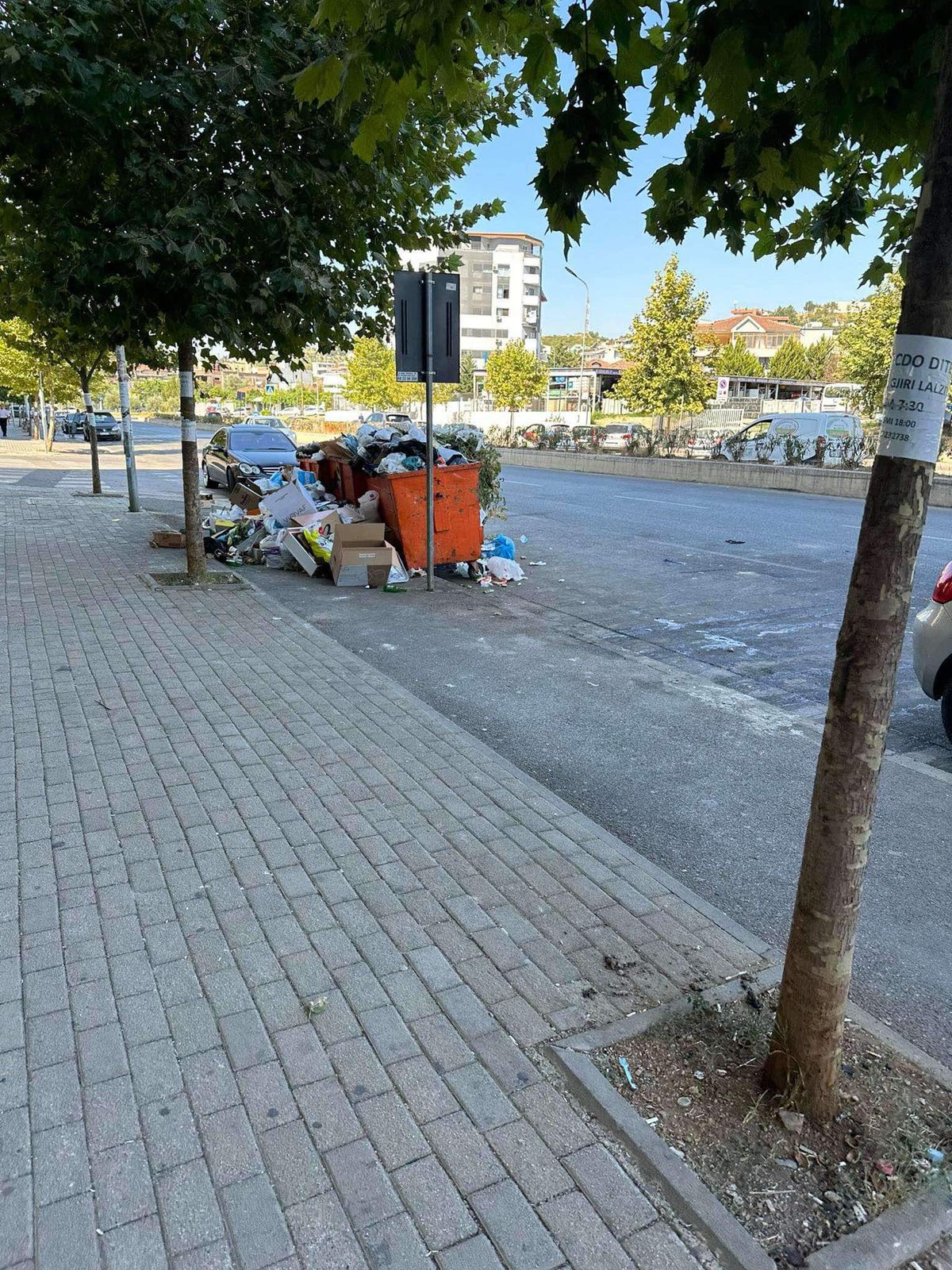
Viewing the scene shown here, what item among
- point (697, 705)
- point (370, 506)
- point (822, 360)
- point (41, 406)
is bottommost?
point (697, 705)

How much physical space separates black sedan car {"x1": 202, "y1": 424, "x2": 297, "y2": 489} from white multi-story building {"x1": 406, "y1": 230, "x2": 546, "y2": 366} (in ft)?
268

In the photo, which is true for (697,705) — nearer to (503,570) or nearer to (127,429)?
(503,570)

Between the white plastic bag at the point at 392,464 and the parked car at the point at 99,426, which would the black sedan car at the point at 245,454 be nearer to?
the white plastic bag at the point at 392,464

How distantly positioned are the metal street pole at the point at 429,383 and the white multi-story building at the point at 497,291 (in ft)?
310

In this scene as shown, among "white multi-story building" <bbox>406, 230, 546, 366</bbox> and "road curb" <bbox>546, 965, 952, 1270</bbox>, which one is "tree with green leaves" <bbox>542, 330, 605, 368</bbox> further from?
"road curb" <bbox>546, 965, 952, 1270</bbox>

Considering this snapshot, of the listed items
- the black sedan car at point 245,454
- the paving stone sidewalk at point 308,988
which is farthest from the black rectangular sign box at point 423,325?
the black sedan car at point 245,454

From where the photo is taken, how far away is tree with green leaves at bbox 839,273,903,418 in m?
28.1

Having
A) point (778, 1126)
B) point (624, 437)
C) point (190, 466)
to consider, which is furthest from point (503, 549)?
point (624, 437)

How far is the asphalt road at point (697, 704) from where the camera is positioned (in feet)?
12.2

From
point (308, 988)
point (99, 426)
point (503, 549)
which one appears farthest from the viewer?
point (99, 426)

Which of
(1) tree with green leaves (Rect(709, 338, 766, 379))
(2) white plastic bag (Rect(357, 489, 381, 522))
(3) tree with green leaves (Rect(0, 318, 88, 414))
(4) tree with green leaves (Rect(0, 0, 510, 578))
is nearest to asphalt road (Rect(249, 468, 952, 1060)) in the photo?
(2) white plastic bag (Rect(357, 489, 381, 522))

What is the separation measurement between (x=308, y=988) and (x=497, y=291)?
350 feet

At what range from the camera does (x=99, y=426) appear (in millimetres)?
42094

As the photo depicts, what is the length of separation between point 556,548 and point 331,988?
35.8ft
